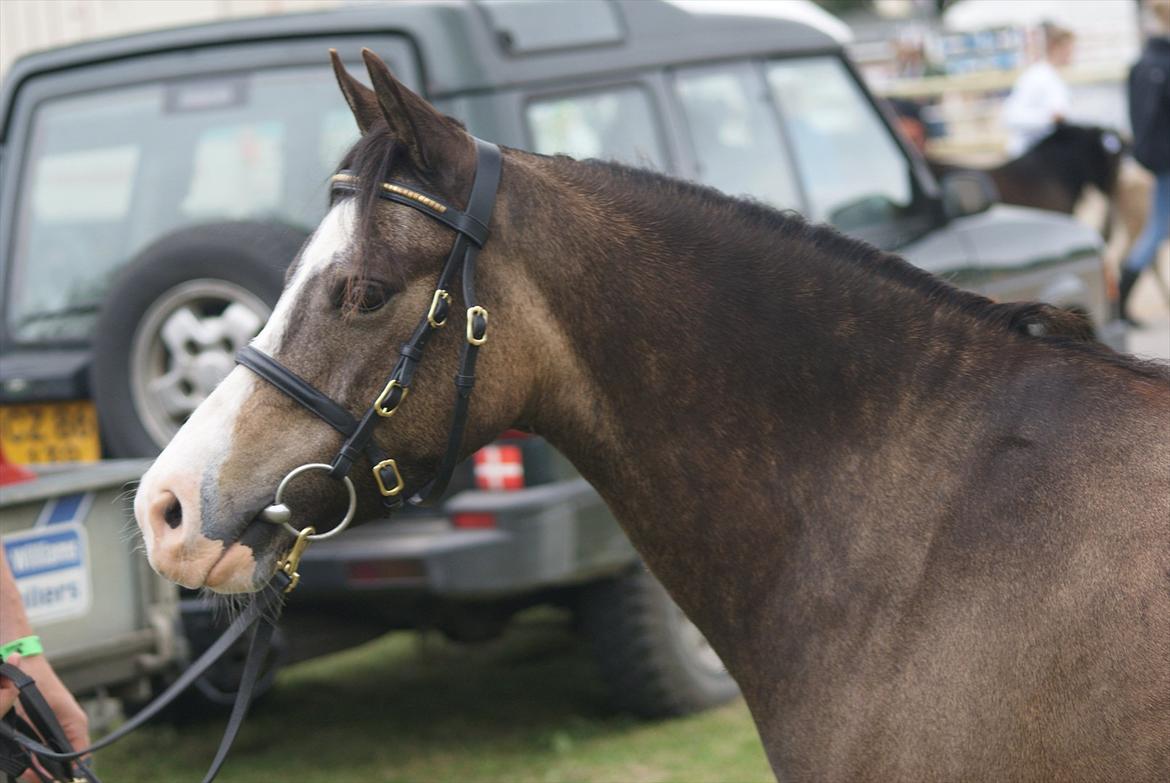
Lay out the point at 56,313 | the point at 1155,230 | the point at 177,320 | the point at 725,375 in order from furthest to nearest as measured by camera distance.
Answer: the point at 1155,230 < the point at 56,313 < the point at 177,320 < the point at 725,375

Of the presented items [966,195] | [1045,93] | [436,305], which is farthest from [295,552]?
[1045,93]

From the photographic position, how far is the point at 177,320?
441cm

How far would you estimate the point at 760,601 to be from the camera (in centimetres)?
244

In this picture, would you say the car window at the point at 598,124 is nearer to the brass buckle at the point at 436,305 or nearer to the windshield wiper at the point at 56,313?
the windshield wiper at the point at 56,313

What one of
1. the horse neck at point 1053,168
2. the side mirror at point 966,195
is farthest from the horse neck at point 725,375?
the horse neck at point 1053,168

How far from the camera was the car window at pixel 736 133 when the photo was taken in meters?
5.28

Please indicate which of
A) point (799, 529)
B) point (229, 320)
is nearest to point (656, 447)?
point (799, 529)

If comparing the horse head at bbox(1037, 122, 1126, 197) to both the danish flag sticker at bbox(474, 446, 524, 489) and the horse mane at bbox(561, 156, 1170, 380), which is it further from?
the horse mane at bbox(561, 156, 1170, 380)

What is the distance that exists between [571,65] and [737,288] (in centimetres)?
257

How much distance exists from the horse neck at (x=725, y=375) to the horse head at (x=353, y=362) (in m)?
0.14

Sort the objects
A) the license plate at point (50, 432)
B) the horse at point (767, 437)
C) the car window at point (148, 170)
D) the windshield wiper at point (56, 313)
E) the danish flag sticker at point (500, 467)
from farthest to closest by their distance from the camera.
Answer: the windshield wiper at point (56, 313) < the license plate at point (50, 432) < the car window at point (148, 170) < the danish flag sticker at point (500, 467) < the horse at point (767, 437)

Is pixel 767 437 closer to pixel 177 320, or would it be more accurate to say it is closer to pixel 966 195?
pixel 177 320

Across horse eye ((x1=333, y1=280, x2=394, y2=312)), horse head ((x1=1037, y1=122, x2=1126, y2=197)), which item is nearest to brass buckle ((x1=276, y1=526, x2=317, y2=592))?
horse eye ((x1=333, y1=280, x2=394, y2=312))

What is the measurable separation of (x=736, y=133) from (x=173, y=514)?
366cm
